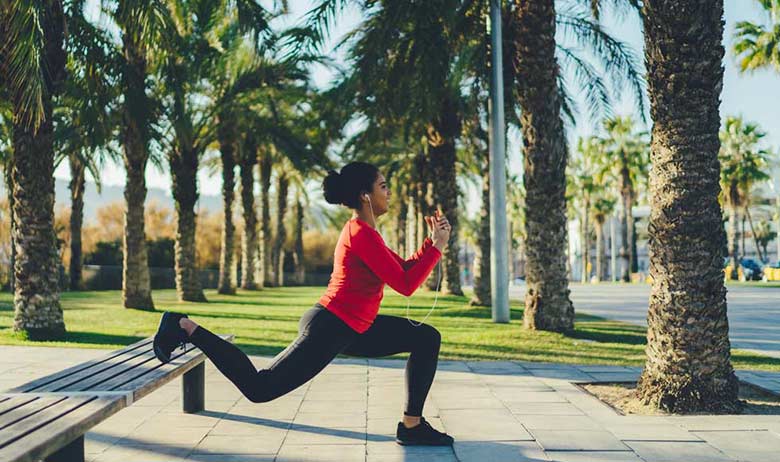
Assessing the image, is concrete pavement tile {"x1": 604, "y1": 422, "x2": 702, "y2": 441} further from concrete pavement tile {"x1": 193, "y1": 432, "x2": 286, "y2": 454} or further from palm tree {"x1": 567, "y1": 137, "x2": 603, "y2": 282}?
palm tree {"x1": 567, "y1": 137, "x2": 603, "y2": 282}

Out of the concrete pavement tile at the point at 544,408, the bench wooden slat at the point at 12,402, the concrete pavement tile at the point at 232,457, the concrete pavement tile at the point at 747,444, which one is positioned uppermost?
the bench wooden slat at the point at 12,402

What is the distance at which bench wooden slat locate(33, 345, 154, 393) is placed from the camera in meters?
4.00

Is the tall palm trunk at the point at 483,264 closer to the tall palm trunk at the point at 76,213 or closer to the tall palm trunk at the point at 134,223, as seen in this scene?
the tall palm trunk at the point at 134,223

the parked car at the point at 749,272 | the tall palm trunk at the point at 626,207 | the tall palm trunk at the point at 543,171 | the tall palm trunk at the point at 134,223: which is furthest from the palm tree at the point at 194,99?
the tall palm trunk at the point at 626,207

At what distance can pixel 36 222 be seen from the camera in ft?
35.7

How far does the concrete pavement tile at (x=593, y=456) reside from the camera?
14.4ft

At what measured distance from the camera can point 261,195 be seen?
35.7 m

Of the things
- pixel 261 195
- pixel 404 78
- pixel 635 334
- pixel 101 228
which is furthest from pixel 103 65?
pixel 101 228

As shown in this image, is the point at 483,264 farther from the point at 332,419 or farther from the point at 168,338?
the point at 168,338

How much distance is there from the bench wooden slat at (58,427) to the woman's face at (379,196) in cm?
176

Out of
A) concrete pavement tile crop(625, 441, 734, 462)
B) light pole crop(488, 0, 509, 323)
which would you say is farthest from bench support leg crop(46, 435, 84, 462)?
light pole crop(488, 0, 509, 323)

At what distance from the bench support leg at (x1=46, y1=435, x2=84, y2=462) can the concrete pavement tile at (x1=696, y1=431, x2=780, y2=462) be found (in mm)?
3605

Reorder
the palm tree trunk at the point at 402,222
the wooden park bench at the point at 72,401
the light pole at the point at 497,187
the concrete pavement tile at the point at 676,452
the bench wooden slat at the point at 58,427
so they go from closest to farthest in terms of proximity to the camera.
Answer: the bench wooden slat at the point at 58,427, the wooden park bench at the point at 72,401, the concrete pavement tile at the point at 676,452, the light pole at the point at 497,187, the palm tree trunk at the point at 402,222

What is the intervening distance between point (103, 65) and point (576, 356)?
880cm
